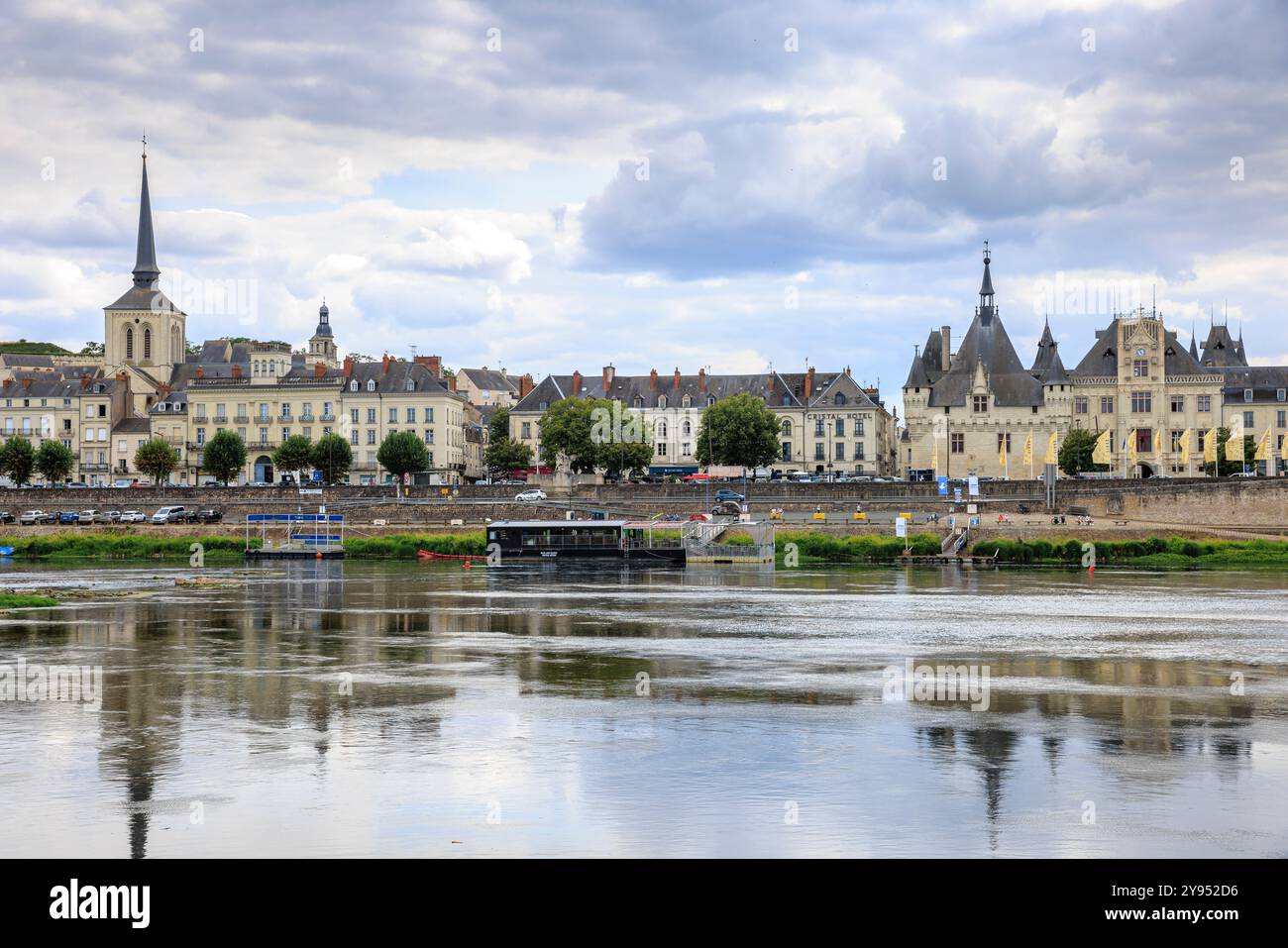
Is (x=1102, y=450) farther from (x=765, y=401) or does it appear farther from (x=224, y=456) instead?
(x=224, y=456)

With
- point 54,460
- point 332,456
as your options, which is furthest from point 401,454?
point 54,460

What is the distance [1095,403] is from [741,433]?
3088cm

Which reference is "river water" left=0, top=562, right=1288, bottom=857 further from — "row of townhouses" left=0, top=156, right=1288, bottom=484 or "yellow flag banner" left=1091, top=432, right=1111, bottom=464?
"row of townhouses" left=0, top=156, right=1288, bottom=484

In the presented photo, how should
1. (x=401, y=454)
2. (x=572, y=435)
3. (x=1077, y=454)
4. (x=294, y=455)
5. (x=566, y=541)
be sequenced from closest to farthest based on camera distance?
(x=566, y=541), (x=572, y=435), (x=1077, y=454), (x=294, y=455), (x=401, y=454)

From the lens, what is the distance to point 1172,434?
121625mm

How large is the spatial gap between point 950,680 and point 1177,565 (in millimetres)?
50341

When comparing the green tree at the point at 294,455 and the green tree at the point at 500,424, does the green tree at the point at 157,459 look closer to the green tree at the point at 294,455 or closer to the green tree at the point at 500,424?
the green tree at the point at 294,455

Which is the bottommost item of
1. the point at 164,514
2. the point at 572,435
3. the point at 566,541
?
the point at 566,541

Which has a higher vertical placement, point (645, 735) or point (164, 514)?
point (164, 514)

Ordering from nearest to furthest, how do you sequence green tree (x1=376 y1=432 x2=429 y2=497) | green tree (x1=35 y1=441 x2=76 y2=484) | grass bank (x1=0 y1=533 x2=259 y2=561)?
grass bank (x1=0 y1=533 x2=259 y2=561)
green tree (x1=376 y1=432 x2=429 y2=497)
green tree (x1=35 y1=441 x2=76 y2=484)

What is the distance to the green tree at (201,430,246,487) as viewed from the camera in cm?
11844

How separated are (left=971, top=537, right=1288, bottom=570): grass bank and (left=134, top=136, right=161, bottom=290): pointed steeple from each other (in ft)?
309

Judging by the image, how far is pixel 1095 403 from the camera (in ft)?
406

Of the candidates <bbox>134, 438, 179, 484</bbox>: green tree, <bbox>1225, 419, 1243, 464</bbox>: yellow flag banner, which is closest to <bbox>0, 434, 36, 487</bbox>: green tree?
<bbox>134, 438, 179, 484</bbox>: green tree
